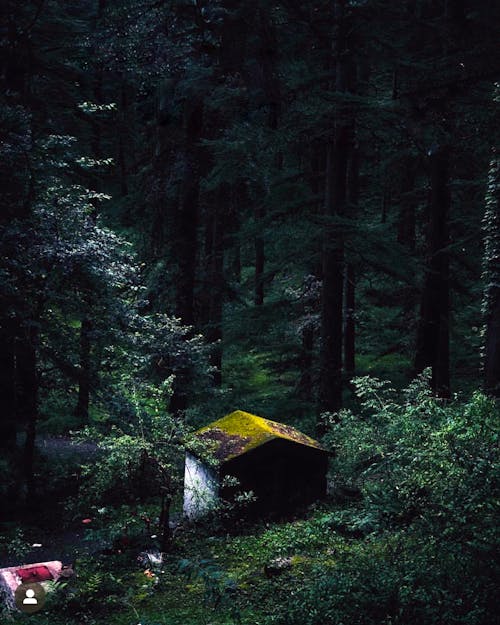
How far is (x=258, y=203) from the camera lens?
18.9m

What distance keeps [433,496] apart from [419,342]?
1051 centimetres

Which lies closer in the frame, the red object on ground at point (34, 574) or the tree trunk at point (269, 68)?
the red object on ground at point (34, 574)

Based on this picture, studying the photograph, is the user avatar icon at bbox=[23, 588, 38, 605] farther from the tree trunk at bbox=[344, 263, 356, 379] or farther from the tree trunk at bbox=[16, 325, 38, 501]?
the tree trunk at bbox=[344, 263, 356, 379]

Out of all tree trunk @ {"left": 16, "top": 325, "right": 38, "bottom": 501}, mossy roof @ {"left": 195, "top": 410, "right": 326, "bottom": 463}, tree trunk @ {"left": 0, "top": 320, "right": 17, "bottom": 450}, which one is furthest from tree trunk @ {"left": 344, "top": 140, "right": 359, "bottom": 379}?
tree trunk @ {"left": 16, "top": 325, "right": 38, "bottom": 501}

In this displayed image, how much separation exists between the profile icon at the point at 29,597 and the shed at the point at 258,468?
301 cm

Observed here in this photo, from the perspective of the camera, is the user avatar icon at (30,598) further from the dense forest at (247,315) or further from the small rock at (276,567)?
the small rock at (276,567)

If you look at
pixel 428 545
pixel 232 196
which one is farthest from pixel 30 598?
pixel 232 196

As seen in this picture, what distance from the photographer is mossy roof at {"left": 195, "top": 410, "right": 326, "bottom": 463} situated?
35.0ft

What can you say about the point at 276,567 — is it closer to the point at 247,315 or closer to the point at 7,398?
the point at 7,398

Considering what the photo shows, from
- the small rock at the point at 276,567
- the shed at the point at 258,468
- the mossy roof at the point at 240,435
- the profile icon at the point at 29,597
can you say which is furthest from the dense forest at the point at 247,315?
the mossy roof at the point at 240,435

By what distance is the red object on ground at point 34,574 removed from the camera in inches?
328

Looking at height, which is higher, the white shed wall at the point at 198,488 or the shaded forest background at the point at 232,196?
the shaded forest background at the point at 232,196

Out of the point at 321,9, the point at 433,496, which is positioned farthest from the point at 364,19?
the point at 433,496

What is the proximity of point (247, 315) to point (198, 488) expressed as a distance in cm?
737
